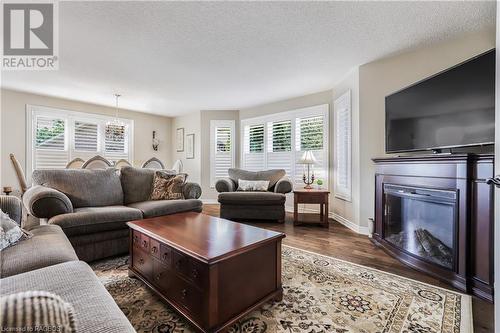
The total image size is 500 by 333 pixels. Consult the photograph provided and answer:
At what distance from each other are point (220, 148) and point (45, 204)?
415cm

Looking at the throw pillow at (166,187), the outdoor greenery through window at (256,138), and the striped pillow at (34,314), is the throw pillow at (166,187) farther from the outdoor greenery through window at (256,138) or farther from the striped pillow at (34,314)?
the striped pillow at (34,314)

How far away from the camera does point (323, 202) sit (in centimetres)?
377

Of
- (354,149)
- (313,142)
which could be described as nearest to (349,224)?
(354,149)

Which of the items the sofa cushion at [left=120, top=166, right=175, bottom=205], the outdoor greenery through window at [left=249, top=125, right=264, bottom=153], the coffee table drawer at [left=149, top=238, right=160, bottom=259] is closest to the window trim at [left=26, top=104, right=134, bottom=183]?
the sofa cushion at [left=120, top=166, right=175, bottom=205]

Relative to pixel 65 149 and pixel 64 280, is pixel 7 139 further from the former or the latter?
pixel 64 280

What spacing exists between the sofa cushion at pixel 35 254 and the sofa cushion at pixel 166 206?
3.57 feet

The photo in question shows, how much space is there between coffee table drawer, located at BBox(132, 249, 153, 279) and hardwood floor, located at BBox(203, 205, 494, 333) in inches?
66.8

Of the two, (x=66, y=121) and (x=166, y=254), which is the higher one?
A: (x=66, y=121)

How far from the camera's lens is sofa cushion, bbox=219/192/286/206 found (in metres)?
3.98

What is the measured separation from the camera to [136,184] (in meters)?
3.26

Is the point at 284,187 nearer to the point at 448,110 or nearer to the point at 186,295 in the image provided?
the point at 448,110

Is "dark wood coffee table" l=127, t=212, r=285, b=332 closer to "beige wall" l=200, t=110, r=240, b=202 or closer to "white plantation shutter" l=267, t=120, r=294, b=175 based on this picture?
"white plantation shutter" l=267, t=120, r=294, b=175

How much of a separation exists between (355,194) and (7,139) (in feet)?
20.7

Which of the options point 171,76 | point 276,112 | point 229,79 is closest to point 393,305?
point 229,79
